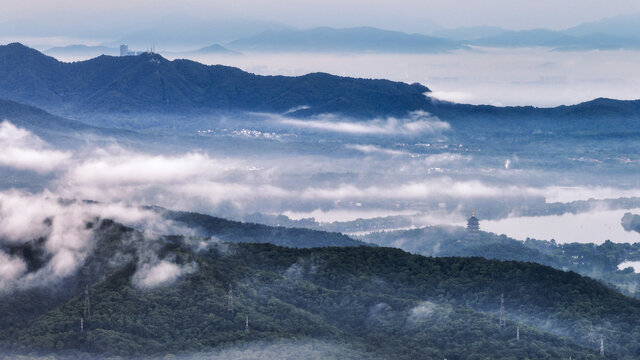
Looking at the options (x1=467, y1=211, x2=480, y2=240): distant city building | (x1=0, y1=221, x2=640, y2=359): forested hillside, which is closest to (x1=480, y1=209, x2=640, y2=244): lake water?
(x1=467, y1=211, x2=480, y2=240): distant city building

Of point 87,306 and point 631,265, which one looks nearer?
point 87,306

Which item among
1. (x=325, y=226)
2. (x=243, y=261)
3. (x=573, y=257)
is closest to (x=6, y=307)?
(x=243, y=261)

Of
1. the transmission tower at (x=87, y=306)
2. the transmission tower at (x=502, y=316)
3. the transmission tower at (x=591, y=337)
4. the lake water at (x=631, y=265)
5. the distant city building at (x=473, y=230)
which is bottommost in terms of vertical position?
the lake water at (x=631, y=265)

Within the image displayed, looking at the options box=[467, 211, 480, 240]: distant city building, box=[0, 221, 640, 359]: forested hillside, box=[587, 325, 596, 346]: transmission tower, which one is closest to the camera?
box=[0, 221, 640, 359]: forested hillside

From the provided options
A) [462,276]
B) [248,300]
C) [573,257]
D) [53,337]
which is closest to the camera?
[53,337]

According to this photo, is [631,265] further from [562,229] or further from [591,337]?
[591,337]

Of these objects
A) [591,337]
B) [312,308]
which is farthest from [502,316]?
[312,308]

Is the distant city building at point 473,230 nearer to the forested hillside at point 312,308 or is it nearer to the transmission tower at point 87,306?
the forested hillside at point 312,308

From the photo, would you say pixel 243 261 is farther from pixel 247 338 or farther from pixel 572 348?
pixel 572 348

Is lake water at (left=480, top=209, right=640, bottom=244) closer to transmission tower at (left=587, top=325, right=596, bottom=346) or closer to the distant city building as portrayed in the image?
the distant city building

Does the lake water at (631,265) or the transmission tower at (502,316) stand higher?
the transmission tower at (502,316)

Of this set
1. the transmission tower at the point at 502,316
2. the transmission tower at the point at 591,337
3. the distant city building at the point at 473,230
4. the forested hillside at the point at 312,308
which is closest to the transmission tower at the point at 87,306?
the forested hillside at the point at 312,308
